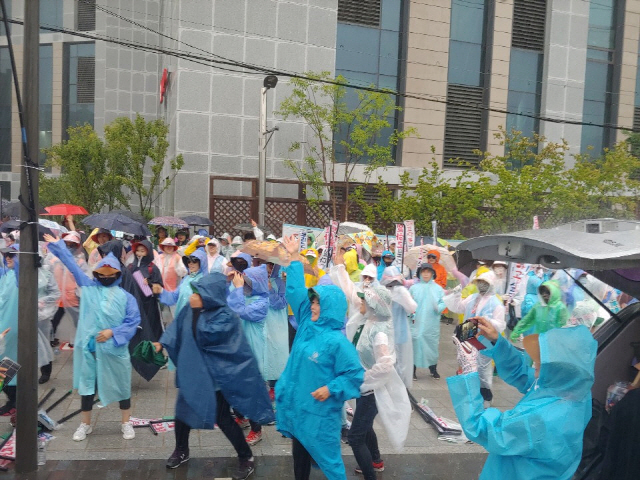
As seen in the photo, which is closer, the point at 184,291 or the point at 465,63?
the point at 184,291

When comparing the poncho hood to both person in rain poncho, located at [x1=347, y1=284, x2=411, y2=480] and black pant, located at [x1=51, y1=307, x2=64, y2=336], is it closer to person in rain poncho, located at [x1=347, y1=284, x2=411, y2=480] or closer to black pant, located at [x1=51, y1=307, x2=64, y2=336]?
person in rain poncho, located at [x1=347, y1=284, x2=411, y2=480]

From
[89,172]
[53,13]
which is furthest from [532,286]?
[53,13]

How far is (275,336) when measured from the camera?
22.8 feet

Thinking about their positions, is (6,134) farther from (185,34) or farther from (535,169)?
(535,169)

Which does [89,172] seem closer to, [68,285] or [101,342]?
[68,285]

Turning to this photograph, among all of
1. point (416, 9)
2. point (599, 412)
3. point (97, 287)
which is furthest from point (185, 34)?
point (599, 412)

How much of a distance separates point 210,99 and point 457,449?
51.1 ft

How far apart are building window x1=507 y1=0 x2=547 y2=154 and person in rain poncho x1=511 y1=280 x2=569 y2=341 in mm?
15996

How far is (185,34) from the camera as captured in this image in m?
18.8

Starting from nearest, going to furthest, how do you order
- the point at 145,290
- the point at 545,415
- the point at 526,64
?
the point at 545,415
the point at 145,290
the point at 526,64

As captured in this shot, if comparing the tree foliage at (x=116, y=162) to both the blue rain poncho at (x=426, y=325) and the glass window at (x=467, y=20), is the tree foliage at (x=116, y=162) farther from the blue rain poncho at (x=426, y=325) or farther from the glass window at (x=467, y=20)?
the blue rain poncho at (x=426, y=325)

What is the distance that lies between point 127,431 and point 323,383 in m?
2.63

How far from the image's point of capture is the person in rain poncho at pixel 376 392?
15.9ft

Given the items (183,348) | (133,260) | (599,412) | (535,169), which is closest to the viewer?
(599,412)
